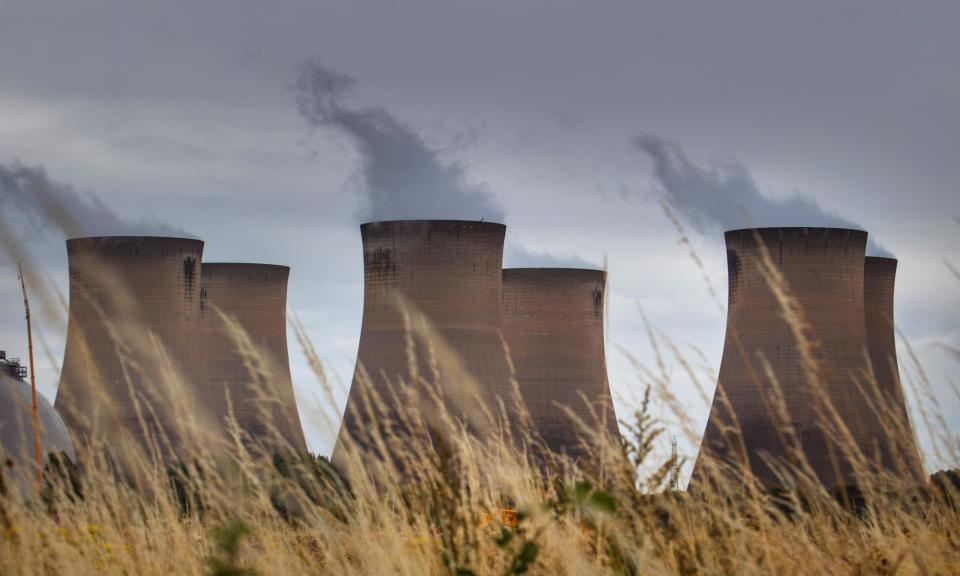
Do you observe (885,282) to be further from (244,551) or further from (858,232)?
(244,551)

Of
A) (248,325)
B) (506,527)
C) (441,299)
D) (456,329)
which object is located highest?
(248,325)

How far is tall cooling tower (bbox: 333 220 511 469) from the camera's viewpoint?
21641 millimetres

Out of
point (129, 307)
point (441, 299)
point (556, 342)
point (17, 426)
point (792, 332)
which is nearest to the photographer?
point (17, 426)

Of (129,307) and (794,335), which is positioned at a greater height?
(129,307)

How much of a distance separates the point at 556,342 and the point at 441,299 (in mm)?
5981

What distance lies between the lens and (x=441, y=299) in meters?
21.7

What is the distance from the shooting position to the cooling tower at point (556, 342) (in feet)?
87.7

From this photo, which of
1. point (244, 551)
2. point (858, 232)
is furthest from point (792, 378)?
point (244, 551)

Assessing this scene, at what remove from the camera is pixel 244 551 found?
4.54 m

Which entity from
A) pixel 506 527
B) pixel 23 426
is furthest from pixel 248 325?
pixel 506 527

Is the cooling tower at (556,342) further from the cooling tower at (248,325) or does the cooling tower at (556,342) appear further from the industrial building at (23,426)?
the industrial building at (23,426)

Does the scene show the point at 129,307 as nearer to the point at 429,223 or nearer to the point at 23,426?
the point at 429,223

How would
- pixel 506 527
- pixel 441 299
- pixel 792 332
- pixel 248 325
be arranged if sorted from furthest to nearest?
1. pixel 248 325
2. pixel 792 332
3. pixel 441 299
4. pixel 506 527

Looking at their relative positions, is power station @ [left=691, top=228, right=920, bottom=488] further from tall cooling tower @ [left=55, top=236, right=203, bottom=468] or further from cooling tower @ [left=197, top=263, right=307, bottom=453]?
cooling tower @ [left=197, top=263, right=307, bottom=453]
